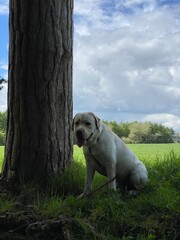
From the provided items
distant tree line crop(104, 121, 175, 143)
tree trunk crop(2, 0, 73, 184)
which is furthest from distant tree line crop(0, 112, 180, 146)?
tree trunk crop(2, 0, 73, 184)

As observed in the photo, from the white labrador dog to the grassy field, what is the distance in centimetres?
26

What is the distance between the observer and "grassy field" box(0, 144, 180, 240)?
4.95 meters

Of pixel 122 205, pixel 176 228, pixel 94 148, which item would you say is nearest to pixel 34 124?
pixel 94 148

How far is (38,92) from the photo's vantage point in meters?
6.65

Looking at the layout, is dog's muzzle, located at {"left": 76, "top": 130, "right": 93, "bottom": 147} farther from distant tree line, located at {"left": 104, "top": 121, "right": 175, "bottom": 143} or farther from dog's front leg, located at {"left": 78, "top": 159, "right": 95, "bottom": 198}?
distant tree line, located at {"left": 104, "top": 121, "right": 175, "bottom": 143}

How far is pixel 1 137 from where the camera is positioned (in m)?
22.9

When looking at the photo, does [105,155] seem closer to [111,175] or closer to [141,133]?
[111,175]

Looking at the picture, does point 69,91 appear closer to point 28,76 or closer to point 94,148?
point 28,76

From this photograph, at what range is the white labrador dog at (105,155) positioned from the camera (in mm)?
5734

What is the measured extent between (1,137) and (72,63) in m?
16.6

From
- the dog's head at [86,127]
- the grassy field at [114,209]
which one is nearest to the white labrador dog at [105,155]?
the dog's head at [86,127]

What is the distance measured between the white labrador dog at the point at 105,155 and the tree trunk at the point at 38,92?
0.95 m

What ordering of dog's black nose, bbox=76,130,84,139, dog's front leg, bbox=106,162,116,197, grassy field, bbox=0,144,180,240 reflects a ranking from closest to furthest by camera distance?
1. grassy field, bbox=0,144,180,240
2. dog's black nose, bbox=76,130,84,139
3. dog's front leg, bbox=106,162,116,197

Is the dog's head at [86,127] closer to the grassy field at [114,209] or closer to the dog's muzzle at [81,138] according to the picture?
the dog's muzzle at [81,138]
